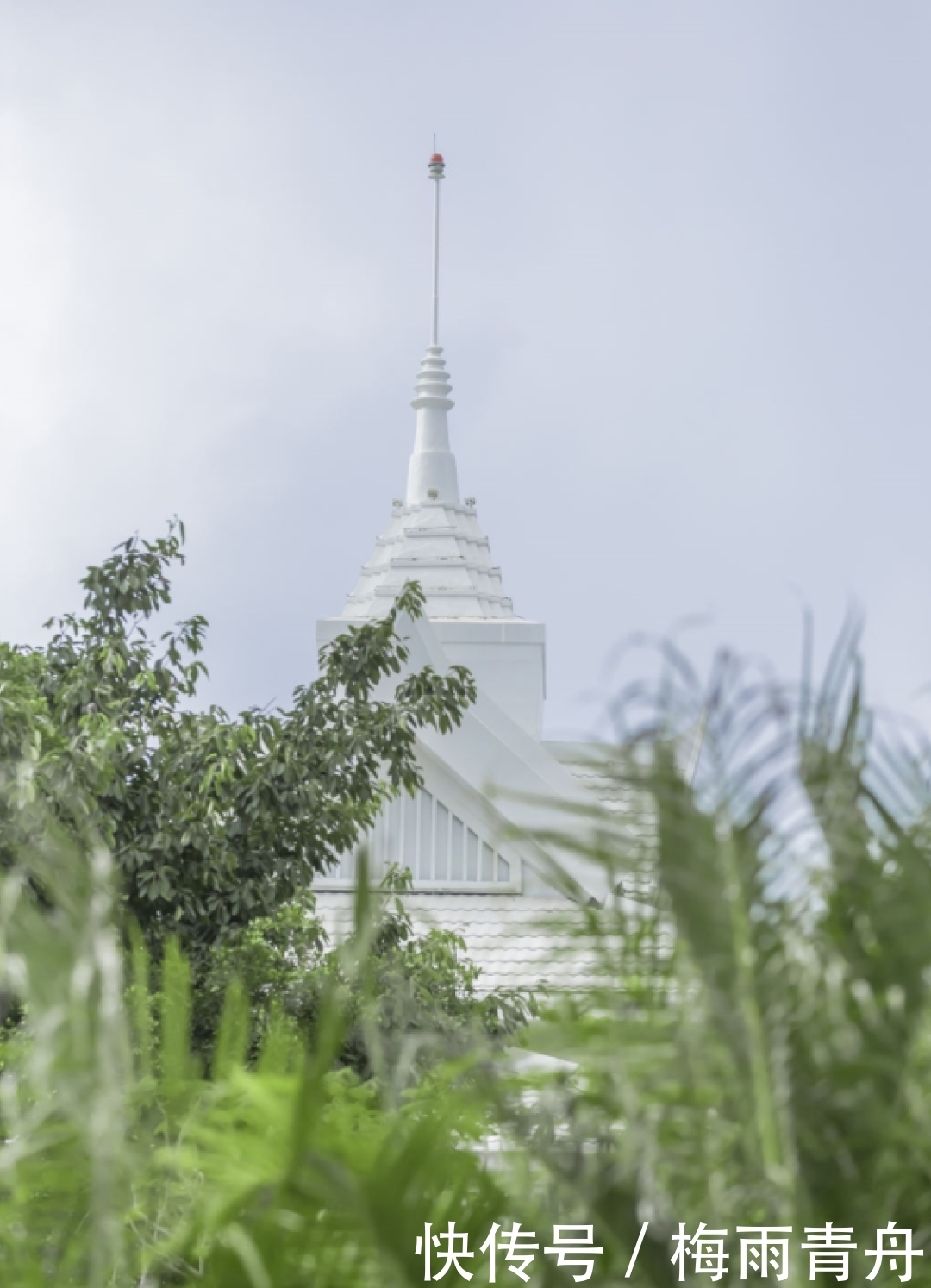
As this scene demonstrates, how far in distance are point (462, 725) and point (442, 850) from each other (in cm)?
96

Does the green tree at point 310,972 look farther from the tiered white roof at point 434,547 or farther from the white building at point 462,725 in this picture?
the tiered white roof at point 434,547

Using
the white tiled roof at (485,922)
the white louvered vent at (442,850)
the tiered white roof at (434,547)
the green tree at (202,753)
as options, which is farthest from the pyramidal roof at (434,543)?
the green tree at (202,753)

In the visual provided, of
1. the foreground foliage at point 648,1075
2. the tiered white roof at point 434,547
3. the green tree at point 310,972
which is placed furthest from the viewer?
the tiered white roof at point 434,547

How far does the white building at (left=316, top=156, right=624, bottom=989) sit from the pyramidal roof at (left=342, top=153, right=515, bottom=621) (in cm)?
2

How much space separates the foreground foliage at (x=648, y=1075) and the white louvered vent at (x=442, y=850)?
1165 centimetres

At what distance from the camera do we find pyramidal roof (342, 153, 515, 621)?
53.7 ft

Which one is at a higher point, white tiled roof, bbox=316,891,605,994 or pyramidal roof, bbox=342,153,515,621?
pyramidal roof, bbox=342,153,515,621

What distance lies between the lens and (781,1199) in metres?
0.52

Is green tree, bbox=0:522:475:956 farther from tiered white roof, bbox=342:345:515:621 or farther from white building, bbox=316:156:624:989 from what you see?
tiered white roof, bbox=342:345:515:621

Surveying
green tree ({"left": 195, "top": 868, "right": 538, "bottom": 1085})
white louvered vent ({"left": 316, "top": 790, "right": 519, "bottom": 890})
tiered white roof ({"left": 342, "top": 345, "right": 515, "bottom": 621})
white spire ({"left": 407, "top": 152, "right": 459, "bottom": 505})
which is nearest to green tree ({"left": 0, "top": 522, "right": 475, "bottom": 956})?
green tree ({"left": 195, "top": 868, "right": 538, "bottom": 1085})

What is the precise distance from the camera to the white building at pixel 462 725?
1113 cm

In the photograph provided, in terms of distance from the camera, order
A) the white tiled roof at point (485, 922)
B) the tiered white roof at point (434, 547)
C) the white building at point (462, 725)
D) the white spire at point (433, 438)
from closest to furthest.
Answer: the white tiled roof at point (485, 922), the white building at point (462, 725), the tiered white roof at point (434, 547), the white spire at point (433, 438)

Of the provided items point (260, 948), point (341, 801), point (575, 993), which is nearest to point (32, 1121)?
point (575, 993)

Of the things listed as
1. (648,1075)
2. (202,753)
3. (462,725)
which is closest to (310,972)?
(202,753)
